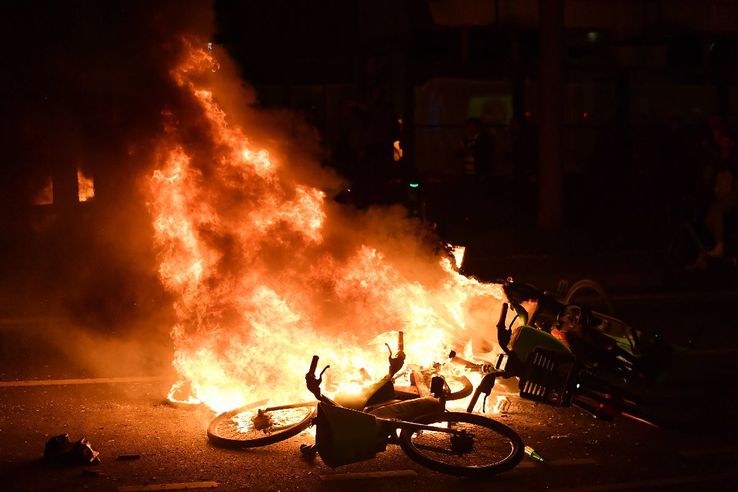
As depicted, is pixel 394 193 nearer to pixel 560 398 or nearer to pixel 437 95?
pixel 437 95

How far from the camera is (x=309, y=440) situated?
6488 mm

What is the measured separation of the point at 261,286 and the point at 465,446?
243cm

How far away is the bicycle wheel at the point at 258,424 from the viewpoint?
6293 millimetres

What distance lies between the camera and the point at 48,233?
13852 millimetres

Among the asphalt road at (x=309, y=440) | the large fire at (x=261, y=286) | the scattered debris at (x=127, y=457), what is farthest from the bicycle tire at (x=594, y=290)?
the scattered debris at (x=127, y=457)

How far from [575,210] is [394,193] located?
19.7 ft

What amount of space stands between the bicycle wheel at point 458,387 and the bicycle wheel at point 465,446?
1.04ft


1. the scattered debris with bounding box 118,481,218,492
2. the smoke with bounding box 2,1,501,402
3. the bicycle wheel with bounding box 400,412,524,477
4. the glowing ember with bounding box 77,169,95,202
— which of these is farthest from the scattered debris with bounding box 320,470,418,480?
the glowing ember with bounding box 77,169,95,202

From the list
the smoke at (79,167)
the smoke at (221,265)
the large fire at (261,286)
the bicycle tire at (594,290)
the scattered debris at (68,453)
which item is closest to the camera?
the scattered debris at (68,453)

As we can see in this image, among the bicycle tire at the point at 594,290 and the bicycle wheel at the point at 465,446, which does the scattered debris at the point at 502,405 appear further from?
the bicycle tire at the point at 594,290

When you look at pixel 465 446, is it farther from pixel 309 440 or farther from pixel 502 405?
pixel 502 405

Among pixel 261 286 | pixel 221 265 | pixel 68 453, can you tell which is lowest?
pixel 68 453

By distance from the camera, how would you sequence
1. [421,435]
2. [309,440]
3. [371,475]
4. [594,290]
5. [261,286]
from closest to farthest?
[371,475] < [421,435] < [309,440] < [261,286] < [594,290]

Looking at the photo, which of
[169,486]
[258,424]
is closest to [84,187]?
[258,424]
